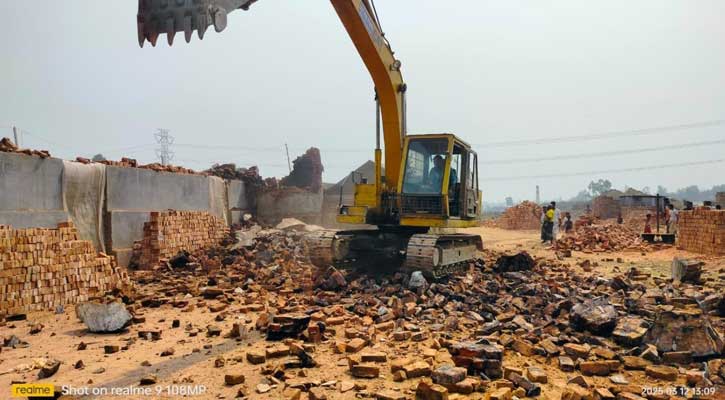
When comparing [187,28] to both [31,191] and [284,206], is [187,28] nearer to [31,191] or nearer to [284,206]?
[31,191]

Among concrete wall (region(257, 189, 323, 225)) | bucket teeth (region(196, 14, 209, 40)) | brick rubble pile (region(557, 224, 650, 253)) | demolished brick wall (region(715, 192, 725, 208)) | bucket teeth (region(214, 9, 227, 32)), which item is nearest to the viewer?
bucket teeth (region(196, 14, 209, 40))

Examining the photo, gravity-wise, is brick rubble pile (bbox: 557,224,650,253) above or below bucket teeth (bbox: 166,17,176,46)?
below

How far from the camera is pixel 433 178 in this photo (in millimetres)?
8555

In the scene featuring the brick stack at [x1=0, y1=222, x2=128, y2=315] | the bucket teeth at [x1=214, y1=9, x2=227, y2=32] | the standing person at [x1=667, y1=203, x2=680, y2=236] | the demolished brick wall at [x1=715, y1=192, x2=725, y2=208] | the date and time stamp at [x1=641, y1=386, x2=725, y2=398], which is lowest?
the date and time stamp at [x1=641, y1=386, x2=725, y2=398]

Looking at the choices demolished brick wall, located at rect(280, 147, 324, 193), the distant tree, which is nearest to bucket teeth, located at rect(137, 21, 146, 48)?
demolished brick wall, located at rect(280, 147, 324, 193)

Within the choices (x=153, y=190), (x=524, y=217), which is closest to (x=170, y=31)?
(x=153, y=190)

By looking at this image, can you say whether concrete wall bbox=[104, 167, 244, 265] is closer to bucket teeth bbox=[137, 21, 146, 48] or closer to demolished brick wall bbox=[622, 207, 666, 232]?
bucket teeth bbox=[137, 21, 146, 48]

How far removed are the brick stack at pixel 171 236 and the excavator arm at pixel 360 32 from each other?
5848mm

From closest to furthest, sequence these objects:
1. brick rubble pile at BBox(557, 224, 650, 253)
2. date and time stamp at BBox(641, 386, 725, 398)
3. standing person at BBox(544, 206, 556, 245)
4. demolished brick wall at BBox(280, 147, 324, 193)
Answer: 1. date and time stamp at BBox(641, 386, 725, 398)
2. brick rubble pile at BBox(557, 224, 650, 253)
3. standing person at BBox(544, 206, 556, 245)
4. demolished brick wall at BBox(280, 147, 324, 193)

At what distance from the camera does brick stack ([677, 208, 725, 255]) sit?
12.8 m

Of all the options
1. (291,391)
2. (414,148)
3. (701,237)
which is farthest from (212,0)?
(701,237)

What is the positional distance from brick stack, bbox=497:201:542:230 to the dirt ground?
96.5 ft

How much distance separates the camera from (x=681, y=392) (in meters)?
3.60

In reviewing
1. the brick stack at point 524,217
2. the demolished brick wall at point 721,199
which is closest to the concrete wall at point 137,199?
the brick stack at point 524,217
